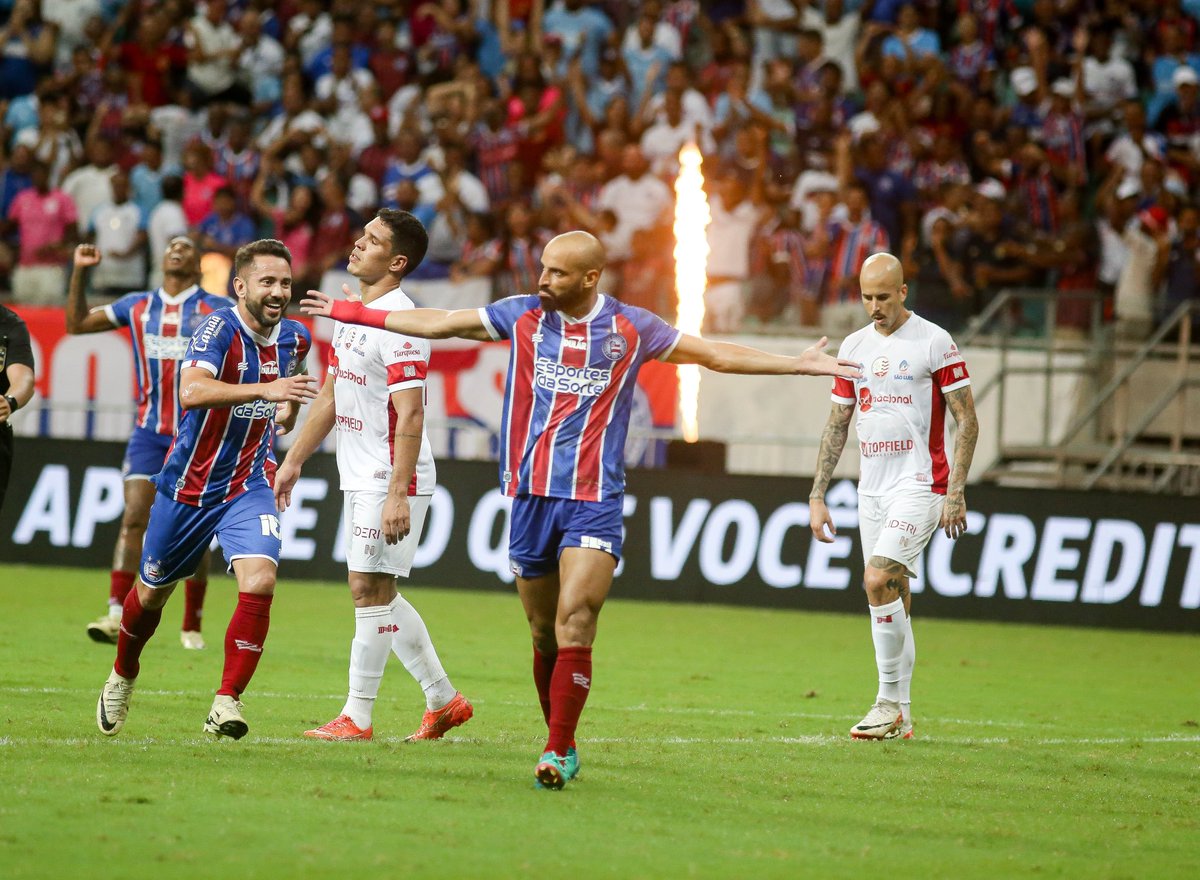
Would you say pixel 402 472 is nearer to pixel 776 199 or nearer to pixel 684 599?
pixel 684 599

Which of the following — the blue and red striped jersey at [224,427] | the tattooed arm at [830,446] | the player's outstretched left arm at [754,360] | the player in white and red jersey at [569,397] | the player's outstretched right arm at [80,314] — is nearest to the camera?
the player's outstretched left arm at [754,360]

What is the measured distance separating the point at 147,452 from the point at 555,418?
222 inches

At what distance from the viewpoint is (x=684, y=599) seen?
17.0 meters

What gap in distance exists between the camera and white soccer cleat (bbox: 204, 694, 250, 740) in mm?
7758

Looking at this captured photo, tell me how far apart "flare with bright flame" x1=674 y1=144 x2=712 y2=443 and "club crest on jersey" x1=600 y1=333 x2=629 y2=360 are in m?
11.0

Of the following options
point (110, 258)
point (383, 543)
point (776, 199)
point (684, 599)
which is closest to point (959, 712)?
point (383, 543)

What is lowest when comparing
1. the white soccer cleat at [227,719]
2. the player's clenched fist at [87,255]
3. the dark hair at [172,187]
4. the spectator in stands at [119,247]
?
the white soccer cleat at [227,719]

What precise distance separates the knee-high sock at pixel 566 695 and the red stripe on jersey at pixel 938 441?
→ 3270mm

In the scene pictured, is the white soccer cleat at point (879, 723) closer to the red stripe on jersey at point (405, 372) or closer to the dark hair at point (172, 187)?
the red stripe on jersey at point (405, 372)

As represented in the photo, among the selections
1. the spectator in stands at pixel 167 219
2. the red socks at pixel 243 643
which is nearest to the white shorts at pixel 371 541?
the red socks at pixel 243 643

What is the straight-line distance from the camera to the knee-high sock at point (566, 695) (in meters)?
7.11

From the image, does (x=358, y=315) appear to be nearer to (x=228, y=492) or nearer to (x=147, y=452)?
(x=228, y=492)

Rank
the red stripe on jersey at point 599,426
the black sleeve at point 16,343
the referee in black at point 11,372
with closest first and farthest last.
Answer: the red stripe on jersey at point 599,426 → the referee in black at point 11,372 → the black sleeve at point 16,343

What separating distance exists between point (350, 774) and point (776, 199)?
13.8m
